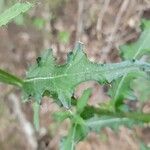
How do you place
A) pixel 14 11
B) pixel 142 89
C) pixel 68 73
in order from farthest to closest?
1. pixel 142 89
2. pixel 68 73
3. pixel 14 11

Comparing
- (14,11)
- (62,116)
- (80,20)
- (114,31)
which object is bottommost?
(62,116)

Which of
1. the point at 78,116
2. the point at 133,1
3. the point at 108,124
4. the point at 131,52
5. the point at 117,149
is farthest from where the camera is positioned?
the point at 133,1

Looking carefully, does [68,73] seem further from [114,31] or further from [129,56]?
[114,31]

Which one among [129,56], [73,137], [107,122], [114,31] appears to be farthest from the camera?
[114,31]

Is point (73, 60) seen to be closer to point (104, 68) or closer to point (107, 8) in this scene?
point (104, 68)

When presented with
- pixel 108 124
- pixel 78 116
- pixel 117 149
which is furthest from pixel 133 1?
pixel 78 116

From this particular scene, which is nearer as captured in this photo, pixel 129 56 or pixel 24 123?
pixel 129 56

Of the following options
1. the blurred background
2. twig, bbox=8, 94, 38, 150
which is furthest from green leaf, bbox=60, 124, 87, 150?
twig, bbox=8, 94, 38, 150

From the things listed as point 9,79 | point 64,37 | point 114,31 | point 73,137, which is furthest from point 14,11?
point 64,37
